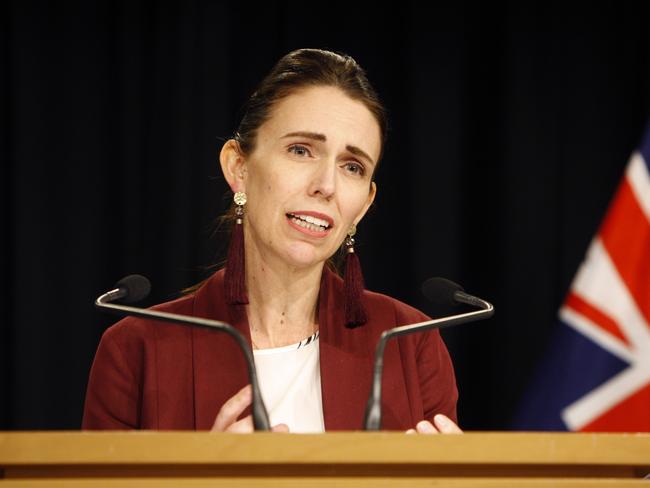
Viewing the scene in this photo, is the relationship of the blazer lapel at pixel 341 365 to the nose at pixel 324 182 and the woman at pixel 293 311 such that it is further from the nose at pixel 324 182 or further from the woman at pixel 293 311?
the nose at pixel 324 182

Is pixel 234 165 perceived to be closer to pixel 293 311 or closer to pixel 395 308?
pixel 293 311

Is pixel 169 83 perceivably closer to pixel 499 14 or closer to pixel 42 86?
pixel 42 86

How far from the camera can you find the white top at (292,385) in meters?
1.65

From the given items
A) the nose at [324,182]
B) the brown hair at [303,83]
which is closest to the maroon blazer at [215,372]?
the nose at [324,182]

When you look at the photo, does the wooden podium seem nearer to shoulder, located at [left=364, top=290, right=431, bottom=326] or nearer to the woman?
the woman

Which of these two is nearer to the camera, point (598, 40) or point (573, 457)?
point (573, 457)

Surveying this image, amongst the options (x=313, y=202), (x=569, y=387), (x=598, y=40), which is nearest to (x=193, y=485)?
(x=313, y=202)

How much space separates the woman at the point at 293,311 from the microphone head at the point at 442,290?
0.91ft

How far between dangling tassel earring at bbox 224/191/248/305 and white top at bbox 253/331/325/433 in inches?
4.6

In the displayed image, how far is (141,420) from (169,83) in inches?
59.1

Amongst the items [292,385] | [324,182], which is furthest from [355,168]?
[292,385]

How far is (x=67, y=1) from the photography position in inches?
113

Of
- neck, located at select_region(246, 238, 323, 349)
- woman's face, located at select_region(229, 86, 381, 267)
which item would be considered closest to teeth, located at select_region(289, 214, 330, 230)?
woman's face, located at select_region(229, 86, 381, 267)

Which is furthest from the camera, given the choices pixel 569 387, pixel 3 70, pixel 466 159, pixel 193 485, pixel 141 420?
pixel 466 159
